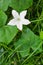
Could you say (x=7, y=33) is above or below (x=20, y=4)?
below

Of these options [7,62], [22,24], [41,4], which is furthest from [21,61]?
[41,4]

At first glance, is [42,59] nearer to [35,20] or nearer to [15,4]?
[35,20]

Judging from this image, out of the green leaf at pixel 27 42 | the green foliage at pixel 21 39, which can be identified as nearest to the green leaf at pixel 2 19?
the green foliage at pixel 21 39

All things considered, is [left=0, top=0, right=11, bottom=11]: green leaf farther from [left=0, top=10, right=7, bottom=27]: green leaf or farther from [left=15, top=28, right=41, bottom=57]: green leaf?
[left=15, top=28, right=41, bottom=57]: green leaf

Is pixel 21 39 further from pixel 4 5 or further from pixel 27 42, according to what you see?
pixel 4 5

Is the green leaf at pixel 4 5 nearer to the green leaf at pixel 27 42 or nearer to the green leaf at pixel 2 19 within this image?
the green leaf at pixel 2 19

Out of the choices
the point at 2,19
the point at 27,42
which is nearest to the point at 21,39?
the point at 27,42
